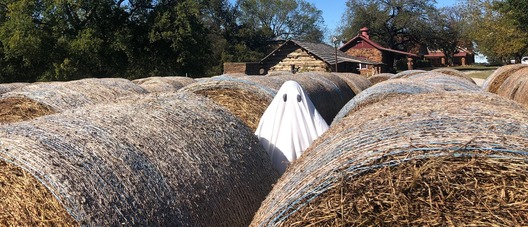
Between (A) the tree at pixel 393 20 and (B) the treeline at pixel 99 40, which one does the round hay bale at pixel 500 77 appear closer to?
(B) the treeline at pixel 99 40

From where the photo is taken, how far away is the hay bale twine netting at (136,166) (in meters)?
3.09

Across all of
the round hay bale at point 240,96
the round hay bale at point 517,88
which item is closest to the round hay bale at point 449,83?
the round hay bale at point 517,88

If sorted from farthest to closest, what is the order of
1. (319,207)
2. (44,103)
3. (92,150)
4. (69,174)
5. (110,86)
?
(110,86), (44,103), (92,150), (69,174), (319,207)

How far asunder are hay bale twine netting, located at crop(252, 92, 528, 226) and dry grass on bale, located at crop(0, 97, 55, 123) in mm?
4455

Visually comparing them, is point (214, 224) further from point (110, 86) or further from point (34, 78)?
point (34, 78)

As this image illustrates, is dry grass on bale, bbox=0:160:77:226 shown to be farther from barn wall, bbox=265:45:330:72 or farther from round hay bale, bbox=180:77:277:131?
barn wall, bbox=265:45:330:72

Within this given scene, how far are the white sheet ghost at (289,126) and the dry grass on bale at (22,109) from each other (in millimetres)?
2750

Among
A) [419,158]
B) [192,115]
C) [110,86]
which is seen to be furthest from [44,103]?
[419,158]

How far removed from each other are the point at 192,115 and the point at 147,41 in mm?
35988

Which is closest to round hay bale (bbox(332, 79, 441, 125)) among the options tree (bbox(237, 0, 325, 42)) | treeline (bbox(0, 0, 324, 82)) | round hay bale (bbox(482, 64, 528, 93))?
round hay bale (bbox(482, 64, 528, 93))

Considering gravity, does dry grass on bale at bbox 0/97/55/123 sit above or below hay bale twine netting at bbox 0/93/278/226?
above

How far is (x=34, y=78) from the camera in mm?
37594

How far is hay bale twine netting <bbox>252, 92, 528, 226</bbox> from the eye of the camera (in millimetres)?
2508

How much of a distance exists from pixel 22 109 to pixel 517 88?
441 inches
